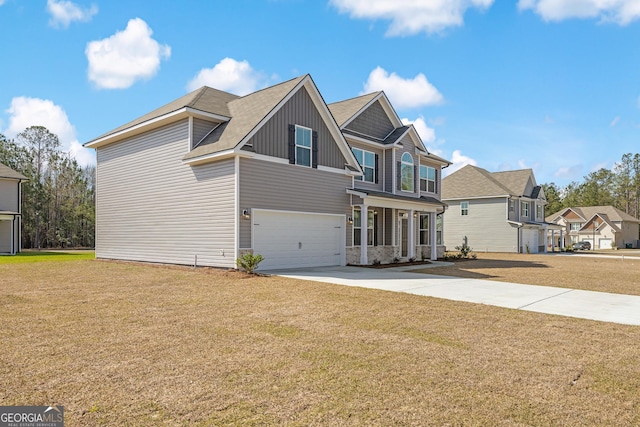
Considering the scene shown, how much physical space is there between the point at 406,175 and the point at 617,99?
14.2 meters

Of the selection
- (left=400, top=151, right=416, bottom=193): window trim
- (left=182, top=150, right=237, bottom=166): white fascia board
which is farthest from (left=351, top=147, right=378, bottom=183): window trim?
(left=182, top=150, right=237, bottom=166): white fascia board

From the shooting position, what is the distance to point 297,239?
55.0ft

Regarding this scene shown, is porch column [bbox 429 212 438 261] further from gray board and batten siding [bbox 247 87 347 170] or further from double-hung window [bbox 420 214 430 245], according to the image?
gray board and batten siding [bbox 247 87 347 170]

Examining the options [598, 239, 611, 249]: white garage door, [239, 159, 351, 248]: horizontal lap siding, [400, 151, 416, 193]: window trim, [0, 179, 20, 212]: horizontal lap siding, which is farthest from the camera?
[598, 239, 611, 249]: white garage door

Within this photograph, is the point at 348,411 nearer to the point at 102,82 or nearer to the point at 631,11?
the point at 631,11

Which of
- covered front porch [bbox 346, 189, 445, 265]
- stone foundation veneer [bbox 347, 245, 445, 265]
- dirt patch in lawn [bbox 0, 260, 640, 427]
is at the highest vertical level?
covered front porch [bbox 346, 189, 445, 265]

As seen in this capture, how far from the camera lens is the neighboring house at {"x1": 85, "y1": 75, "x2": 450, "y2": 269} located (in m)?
15.1

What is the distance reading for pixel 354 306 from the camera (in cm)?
855

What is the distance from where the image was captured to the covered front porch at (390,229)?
61.7ft

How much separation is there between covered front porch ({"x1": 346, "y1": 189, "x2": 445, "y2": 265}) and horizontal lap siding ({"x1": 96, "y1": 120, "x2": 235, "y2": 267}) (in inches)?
237

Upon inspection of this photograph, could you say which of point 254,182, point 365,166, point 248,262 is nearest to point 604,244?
point 365,166

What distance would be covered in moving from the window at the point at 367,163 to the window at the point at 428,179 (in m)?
4.74

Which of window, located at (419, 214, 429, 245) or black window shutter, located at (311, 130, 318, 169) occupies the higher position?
black window shutter, located at (311, 130, 318, 169)

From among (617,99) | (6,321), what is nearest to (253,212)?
(6,321)
